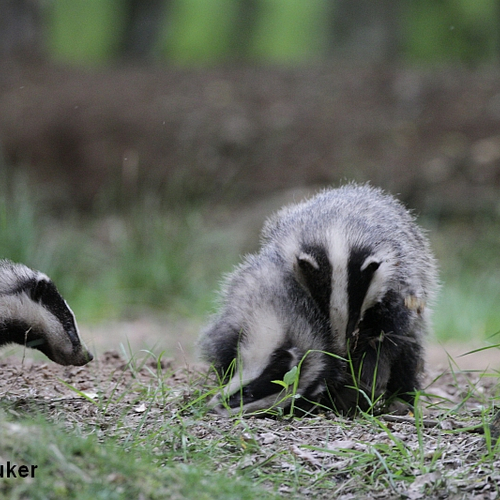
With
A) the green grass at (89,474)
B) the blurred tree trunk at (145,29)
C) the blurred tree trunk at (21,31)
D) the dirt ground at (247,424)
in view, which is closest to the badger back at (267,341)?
the dirt ground at (247,424)

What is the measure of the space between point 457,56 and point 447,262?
886 centimetres

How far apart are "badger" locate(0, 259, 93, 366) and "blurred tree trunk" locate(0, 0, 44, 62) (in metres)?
10.8

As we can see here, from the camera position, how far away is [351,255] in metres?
3.66

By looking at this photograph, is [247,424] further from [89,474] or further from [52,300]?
[52,300]

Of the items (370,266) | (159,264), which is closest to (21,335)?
(370,266)

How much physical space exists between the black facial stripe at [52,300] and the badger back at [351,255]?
1.09m

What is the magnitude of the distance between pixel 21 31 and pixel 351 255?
11.7m

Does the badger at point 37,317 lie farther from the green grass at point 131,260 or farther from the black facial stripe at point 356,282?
the green grass at point 131,260

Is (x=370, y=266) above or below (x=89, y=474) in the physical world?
above

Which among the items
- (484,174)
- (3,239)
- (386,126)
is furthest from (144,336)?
(386,126)

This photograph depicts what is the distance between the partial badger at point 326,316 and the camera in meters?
3.58

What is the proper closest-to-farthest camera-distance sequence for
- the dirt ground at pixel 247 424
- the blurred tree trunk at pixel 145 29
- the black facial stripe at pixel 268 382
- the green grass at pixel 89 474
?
the green grass at pixel 89 474 → the dirt ground at pixel 247 424 → the black facial stripe at pixel 268 382 → the blurred tree trunk at pixel 145 29

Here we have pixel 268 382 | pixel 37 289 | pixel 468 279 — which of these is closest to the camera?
pixel 268 382

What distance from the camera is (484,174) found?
9.86 meters
